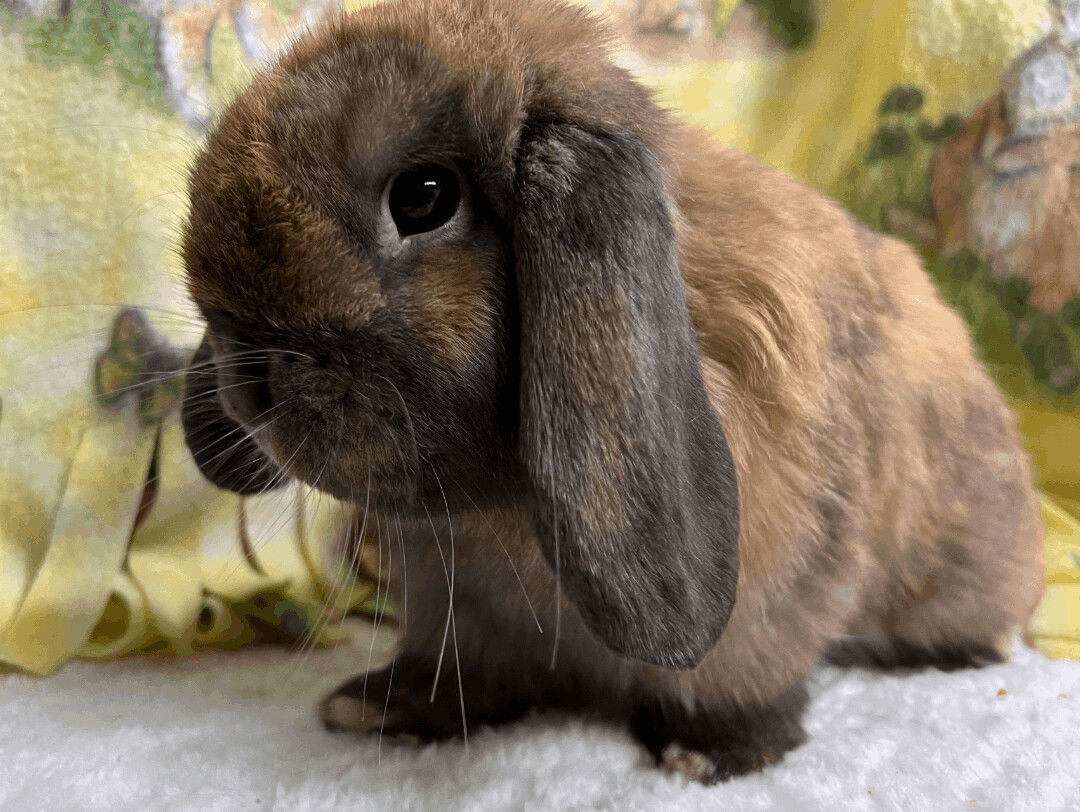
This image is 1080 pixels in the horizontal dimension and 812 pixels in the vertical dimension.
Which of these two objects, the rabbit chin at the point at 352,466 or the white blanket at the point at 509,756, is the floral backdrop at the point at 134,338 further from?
the rabbit chin at the point at 352,466

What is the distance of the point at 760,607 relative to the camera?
2.73ft

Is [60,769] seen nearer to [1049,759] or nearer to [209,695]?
[209,695]

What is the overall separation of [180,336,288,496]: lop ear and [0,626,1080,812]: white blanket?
26 cm

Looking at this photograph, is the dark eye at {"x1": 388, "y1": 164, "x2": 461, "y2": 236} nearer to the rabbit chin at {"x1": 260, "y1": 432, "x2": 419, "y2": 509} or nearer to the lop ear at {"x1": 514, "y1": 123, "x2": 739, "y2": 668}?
the lop ear at {"x1": 514, "y1": 123, "x2": 739, "y2": 668}

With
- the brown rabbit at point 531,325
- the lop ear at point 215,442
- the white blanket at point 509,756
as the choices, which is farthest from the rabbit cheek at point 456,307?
the white blanket at point 509,756

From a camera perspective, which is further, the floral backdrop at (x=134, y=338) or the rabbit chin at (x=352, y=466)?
the floral backdrop at (x=134, y=338)

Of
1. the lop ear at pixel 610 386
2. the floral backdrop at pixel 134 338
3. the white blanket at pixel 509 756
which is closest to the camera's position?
the lop ear at pixel 610 386

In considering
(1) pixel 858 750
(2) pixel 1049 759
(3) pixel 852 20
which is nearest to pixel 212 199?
(1) pixel 858 750

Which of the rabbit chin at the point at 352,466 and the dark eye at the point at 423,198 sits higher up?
the dark eye at the point at 423,198

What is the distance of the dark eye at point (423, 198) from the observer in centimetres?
66

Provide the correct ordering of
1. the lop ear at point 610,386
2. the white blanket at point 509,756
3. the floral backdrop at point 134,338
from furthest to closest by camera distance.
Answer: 1. the floral backdrop at point 134,338
2. the white blanket at point 509,756
3. the lop ear at point 610,386

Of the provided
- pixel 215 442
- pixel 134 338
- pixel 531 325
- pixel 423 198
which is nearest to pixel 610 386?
pixel 531 325

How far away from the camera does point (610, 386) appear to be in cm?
64

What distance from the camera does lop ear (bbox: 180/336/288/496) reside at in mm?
879
